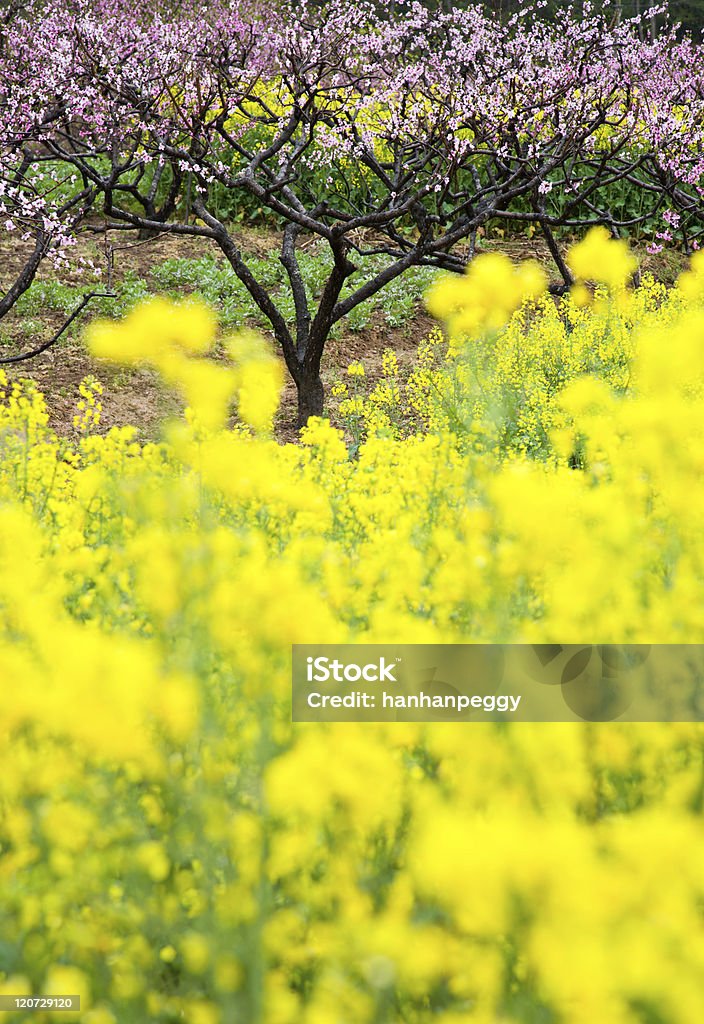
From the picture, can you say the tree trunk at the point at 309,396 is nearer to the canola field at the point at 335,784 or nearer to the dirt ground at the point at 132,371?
the dirt ground at the point at 132,371

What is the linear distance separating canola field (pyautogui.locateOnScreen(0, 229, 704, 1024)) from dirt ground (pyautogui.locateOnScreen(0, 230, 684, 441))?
4.43 meters

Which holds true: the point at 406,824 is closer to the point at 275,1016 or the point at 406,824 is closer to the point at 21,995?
the point at 275,1016

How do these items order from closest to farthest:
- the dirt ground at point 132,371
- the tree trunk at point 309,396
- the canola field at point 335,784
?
the canola field at point 335,784 < the tree trunk at point 309,396 < the dirt ground at point 132,371

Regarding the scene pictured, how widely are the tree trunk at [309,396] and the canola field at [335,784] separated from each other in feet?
13.9

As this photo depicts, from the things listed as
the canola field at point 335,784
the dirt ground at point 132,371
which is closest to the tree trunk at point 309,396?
the dirt ground at point 132,371

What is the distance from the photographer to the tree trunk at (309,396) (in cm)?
773

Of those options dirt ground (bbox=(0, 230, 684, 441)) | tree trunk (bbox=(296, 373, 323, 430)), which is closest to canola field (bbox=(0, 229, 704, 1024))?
tree trunk (bbox=(296, 373, 323, 430))

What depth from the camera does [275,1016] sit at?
175cm

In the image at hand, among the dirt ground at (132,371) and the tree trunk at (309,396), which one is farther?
the dirt ground at (132,371)

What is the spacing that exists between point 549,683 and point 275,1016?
123 centimetres

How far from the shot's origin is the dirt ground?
26.4ft

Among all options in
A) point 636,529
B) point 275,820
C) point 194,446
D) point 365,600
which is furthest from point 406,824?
point 194,446

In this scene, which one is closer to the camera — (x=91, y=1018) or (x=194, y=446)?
(x=91, y=1018)

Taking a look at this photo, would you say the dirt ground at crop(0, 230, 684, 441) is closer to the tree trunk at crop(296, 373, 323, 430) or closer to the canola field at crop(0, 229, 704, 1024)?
the tree trunk at crop(296, 373, 323, 430)
